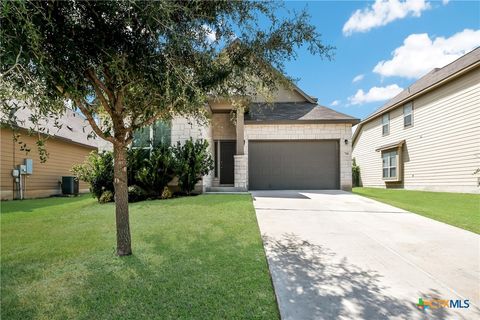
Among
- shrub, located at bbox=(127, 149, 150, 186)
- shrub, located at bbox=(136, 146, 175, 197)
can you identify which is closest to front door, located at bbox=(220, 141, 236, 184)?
shrub, located at bbox=(136, 146, 175, 197)

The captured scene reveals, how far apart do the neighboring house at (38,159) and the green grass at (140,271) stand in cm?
622

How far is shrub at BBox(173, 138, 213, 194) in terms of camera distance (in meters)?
9.26

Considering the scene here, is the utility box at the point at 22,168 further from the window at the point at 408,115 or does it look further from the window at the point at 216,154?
the window at the point at 408,115

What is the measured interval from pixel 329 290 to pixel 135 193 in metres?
7.55

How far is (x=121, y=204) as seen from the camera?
4.03m

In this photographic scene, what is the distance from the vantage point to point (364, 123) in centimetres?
2064

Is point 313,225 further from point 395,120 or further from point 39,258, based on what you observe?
point 395,120

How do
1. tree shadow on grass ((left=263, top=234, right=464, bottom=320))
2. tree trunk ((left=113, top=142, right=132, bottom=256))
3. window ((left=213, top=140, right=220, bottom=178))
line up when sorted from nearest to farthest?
tree shadow on grass ((left=263, top=234, right=464, bottom=320)) < tree trunk ((left=113, top=142, right=132, bottom=256)) < window ((left=213, top=140, right=220, bottom=178))

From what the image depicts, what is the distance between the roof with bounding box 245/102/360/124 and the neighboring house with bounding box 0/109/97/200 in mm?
7522

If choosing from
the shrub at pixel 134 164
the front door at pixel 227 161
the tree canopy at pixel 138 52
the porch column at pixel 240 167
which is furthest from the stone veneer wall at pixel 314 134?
the tree canopy at pixel 138 52

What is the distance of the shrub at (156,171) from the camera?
8.83 meters

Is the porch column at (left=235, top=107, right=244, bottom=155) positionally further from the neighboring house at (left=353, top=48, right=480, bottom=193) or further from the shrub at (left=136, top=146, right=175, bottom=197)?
the neighboring house at (left=353, top=48, right=480, bottom=193)

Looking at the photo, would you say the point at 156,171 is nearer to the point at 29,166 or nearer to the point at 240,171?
the point at 240,171

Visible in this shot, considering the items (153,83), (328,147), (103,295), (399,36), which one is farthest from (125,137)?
(399,36)
